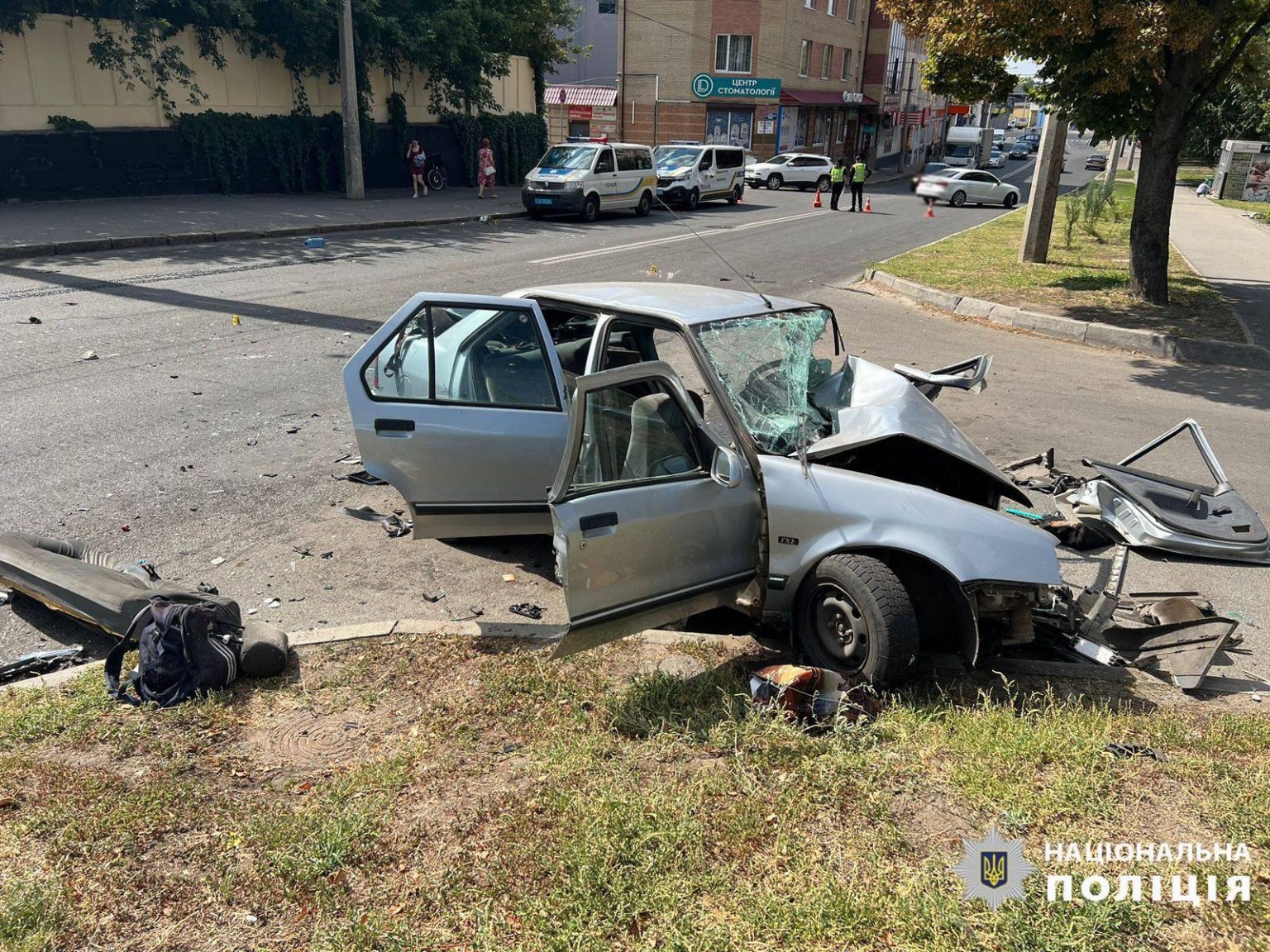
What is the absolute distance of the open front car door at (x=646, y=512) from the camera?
4.05 m

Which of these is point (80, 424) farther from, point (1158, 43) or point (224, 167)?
point (224, 167)

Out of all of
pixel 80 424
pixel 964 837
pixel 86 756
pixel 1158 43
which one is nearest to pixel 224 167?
pixel 80 424

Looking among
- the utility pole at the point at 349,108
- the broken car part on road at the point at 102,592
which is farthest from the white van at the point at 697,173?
the broken car part on road at the point at 102,592

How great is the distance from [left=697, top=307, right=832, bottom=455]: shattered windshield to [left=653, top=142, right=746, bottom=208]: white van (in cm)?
2527

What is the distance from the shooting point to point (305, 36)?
24.8 metres

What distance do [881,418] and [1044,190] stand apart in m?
14.8

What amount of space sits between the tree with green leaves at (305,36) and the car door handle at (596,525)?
2273 cm

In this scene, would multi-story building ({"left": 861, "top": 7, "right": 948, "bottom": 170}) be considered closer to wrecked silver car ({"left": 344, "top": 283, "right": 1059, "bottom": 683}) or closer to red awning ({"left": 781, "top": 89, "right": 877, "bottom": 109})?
red awning ({"left": 781, "top": 89, "right": 877, "bottom": 109})

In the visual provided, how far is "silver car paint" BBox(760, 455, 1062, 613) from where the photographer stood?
4086mm

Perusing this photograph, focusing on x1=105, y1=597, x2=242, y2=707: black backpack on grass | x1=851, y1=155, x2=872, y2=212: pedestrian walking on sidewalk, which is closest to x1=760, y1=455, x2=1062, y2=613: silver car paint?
x1=105, y1=597, x2=242, y2=707: black backpack on grass

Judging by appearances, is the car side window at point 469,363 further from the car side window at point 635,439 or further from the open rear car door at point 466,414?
the car side window at point 635,439

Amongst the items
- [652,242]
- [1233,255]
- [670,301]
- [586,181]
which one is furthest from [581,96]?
[670,301]

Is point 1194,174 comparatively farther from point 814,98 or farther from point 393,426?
point 393,426

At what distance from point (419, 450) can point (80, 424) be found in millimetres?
4112
